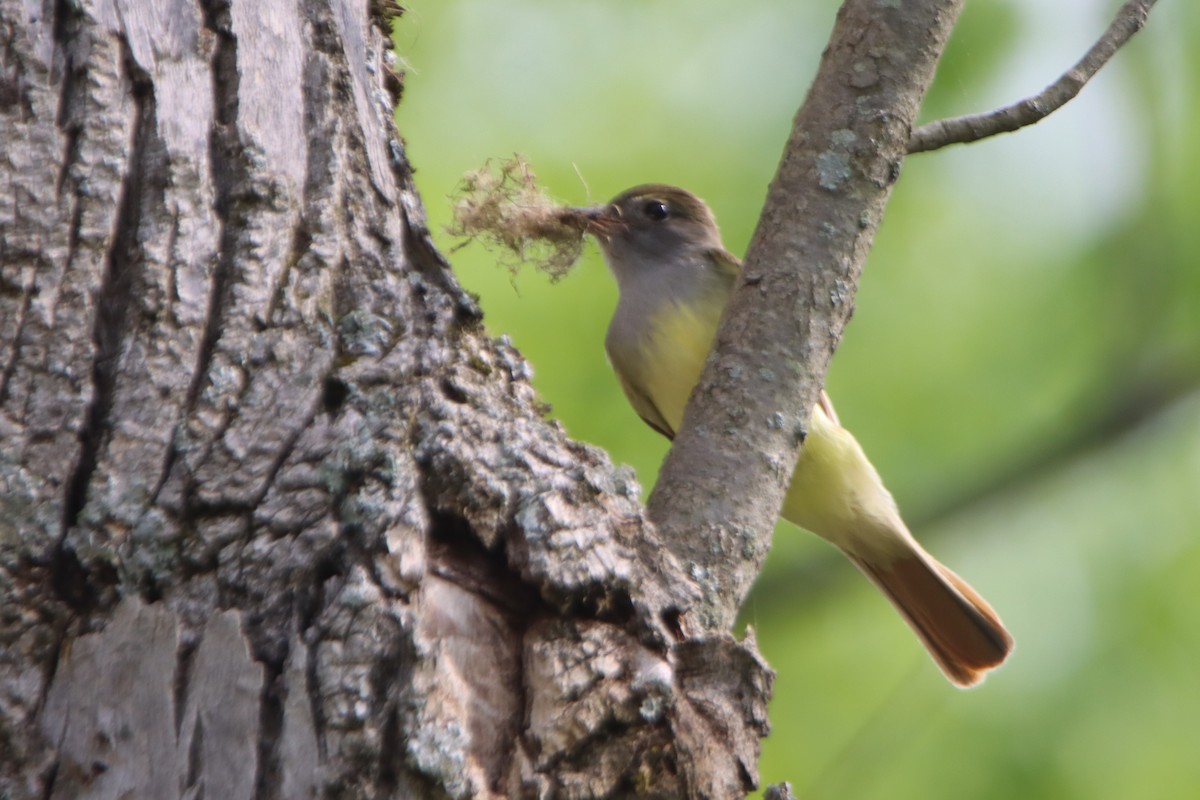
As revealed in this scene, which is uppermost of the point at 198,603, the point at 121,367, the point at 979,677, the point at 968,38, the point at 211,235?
the point at 968,38

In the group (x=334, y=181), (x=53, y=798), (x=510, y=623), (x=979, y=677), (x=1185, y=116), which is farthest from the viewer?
(x=1185, y=116)

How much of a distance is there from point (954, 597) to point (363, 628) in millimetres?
3504

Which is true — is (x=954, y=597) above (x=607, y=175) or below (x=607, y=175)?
below

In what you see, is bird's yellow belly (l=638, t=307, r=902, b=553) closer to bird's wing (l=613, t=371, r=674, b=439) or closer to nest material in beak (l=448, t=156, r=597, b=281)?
bird's wing (l=613, t=371, r=674, b=439)

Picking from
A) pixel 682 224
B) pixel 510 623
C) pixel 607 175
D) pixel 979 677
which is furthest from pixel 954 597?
pixel 510 623

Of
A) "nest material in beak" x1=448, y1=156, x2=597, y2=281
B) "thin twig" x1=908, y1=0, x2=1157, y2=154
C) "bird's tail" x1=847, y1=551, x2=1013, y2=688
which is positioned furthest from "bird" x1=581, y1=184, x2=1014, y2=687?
"thin twig" x1=908, y1=0, x2=1157, y2=154

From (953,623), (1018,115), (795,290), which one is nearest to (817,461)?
(953,623)

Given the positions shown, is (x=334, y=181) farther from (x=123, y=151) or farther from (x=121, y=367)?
(x=121, y=367)

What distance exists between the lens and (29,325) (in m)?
1.95

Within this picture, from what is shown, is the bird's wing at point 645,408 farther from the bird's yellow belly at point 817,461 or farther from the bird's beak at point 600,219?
the bird's beak at point 600,219

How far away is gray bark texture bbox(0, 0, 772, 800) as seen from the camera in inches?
68.1

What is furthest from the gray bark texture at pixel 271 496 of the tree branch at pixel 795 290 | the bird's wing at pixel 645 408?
the bird's wing at pixel 645 408

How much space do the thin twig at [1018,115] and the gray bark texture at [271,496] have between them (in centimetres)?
119

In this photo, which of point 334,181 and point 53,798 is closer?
point 53,798
